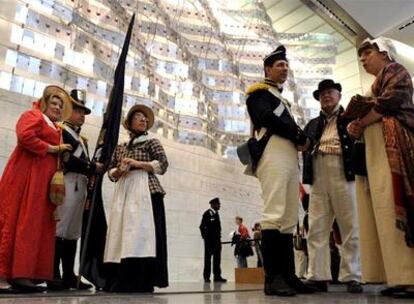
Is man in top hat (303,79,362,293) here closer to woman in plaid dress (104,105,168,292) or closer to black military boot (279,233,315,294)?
Result: black military boot (279,233,315,294)

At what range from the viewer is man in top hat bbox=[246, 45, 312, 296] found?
2.07m

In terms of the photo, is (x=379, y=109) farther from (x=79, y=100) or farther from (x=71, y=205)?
(x=79, y=100)

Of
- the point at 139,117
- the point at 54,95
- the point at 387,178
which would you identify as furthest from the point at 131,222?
the point at 387,178

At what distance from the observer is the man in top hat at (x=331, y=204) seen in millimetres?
2529

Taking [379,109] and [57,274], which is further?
[57,274]

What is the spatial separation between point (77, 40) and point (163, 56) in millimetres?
1417

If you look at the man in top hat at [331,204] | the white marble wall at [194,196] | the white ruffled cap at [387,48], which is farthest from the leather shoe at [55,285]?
the white marble wall at [194,196]

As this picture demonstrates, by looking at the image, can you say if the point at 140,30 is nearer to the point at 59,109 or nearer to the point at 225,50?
the point at 225,50

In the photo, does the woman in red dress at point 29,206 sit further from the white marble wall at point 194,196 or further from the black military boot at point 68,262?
the white marble wall at point 194,196

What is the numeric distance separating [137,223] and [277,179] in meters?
0.91

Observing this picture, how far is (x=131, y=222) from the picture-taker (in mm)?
2469

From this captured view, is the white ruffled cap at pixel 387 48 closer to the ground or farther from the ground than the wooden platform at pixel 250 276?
farther from the ground

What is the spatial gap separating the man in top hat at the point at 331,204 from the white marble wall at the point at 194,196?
370 cm

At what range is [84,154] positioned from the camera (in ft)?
9.95
